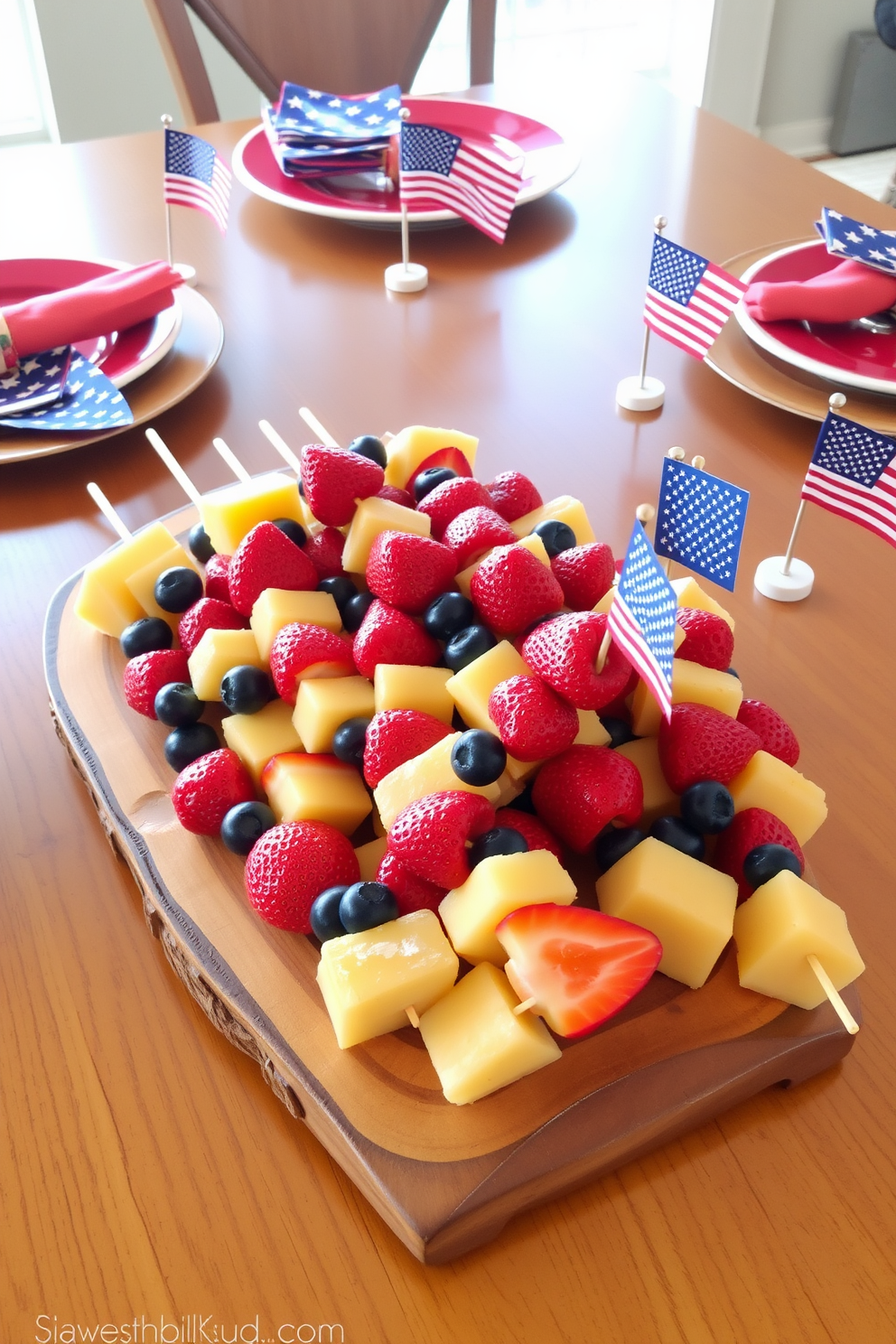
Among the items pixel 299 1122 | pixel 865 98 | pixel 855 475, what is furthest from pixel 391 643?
pixel 865 98

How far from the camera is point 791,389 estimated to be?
136cm

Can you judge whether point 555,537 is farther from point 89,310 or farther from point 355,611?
point 89,310

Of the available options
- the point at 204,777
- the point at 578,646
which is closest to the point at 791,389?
the point at 578,646

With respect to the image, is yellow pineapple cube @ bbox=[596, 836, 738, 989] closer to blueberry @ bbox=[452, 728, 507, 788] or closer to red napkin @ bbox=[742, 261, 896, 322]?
blueberry @ bbox=[452, 728, 507, 788]

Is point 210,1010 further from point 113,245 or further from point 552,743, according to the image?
point 113,245

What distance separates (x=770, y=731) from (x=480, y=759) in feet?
0.91

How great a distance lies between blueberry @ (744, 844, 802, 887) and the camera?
76 centimetres


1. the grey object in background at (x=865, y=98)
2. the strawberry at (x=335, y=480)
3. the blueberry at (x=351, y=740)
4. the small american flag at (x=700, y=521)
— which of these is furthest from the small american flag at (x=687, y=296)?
the grey object in background at (x=865, y=98)

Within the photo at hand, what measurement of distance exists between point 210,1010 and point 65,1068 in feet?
0.37

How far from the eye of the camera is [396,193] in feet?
5.90

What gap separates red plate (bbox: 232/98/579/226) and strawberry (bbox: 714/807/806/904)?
122cm

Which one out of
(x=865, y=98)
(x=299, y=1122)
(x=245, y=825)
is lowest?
(x=865, y=98)

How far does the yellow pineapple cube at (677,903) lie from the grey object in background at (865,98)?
5173 millimetres

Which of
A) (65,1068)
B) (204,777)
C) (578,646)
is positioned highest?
(578,646)
